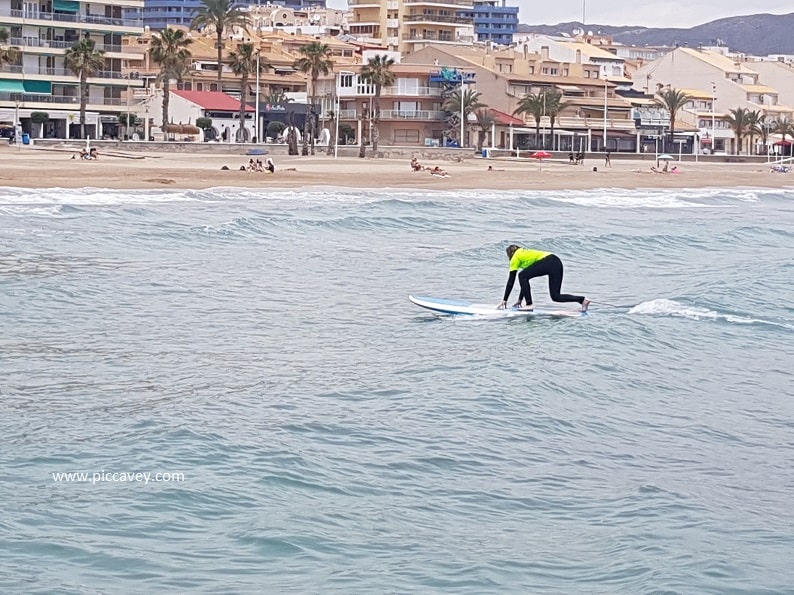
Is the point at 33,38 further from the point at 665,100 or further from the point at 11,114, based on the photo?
the point at 665,100

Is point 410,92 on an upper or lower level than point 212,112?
upper

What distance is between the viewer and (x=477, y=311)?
18.0 m

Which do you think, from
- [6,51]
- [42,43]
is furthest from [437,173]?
Answer: [42,43]

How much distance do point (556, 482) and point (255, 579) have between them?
10.00 feet

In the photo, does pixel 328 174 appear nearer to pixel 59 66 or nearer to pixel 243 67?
pixel 243 67

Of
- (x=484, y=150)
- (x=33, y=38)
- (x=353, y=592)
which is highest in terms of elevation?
(x=33, y=38)

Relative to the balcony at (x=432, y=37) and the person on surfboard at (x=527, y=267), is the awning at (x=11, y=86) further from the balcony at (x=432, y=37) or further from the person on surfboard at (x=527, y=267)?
the person on surfboard at (x=527, y=267)

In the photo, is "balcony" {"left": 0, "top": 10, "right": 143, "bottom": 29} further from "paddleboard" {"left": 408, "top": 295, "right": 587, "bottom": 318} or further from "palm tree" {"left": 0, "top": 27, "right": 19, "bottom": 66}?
"paddleboard" {"left": 408, "top": 295, "right": 587, "bottom": 318}

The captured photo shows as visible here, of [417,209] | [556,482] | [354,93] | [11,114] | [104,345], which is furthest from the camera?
[354,93]

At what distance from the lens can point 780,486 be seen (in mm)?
10391

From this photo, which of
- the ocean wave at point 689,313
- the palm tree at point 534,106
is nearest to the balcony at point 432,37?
the palm tree at point 534,106

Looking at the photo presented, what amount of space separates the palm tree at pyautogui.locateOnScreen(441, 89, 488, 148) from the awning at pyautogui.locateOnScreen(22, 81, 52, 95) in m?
25.9

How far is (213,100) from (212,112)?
1.73 meters

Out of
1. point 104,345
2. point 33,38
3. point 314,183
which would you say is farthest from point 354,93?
point 104,345
